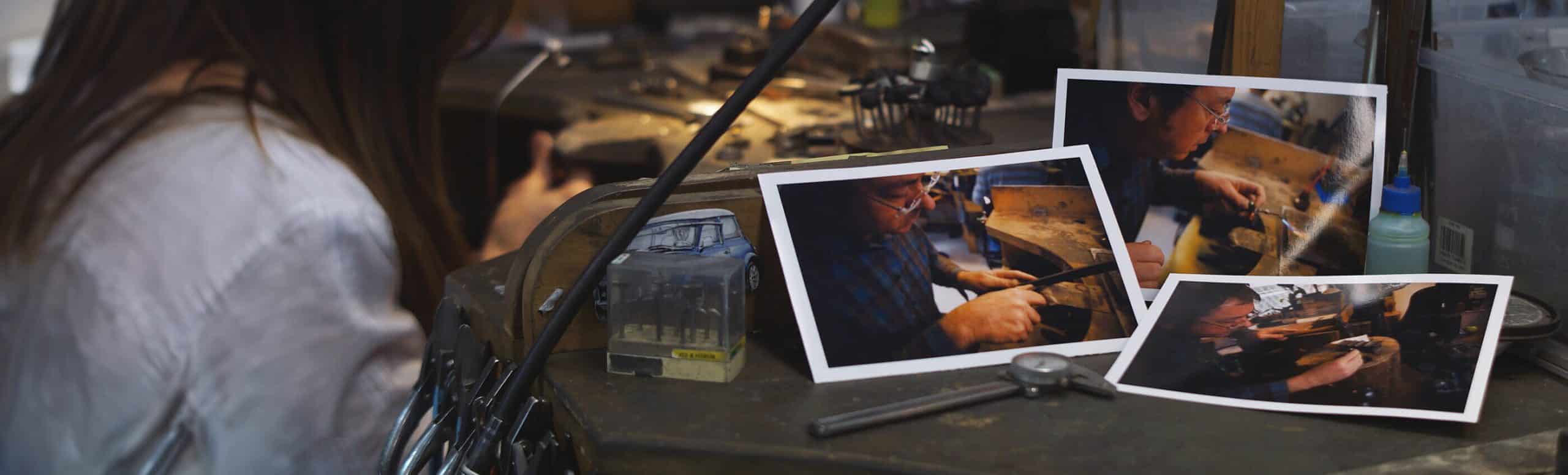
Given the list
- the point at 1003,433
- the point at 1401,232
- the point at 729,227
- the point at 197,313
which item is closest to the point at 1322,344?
the point at 1401,232

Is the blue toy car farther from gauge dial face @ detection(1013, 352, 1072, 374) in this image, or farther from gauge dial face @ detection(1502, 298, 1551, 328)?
gauge dial face @ detection(1502, 298, 1551, 328)

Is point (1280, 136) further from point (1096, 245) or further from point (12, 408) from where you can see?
point (12, 408)

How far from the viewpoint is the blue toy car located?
2.56 ft

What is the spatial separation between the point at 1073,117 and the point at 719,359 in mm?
343

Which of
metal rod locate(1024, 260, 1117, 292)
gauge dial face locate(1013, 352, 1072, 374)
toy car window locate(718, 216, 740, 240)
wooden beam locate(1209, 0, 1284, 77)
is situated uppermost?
wooden beam locate(1209, 0, 1284, 77)

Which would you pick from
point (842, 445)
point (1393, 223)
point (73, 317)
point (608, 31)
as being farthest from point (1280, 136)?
point (608, 31)

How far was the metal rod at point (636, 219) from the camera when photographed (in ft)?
2.26

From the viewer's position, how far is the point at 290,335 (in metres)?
0.90

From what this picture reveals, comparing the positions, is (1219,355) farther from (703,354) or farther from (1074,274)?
(703,354)

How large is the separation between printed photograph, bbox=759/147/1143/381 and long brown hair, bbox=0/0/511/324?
47 centimetres

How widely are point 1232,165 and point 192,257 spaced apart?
81cm

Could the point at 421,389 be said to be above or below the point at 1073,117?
below

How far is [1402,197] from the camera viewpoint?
782 mm

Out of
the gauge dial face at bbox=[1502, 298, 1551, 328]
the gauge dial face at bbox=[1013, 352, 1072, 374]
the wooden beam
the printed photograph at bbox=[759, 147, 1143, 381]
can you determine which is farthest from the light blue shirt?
the gauge dial face at bbox=[1502, 298, 1551, 328]
